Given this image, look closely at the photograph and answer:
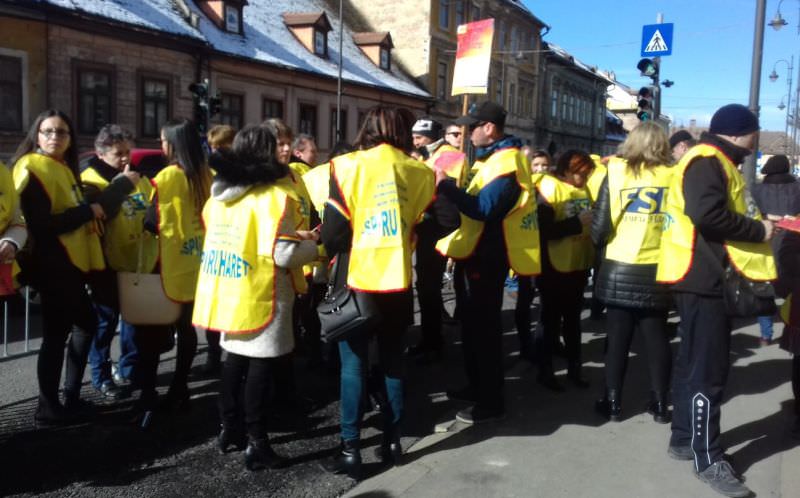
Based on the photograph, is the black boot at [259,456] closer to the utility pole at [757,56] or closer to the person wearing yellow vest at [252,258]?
the person wearing yellow vest at [252,258]

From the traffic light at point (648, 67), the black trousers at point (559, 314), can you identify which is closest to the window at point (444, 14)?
the traffic light at point (648, 67)

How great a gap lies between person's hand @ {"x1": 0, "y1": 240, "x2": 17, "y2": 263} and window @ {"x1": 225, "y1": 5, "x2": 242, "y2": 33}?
19.3 m

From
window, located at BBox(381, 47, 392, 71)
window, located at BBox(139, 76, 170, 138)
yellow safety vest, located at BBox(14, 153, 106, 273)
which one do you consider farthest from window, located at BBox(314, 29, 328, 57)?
yellow safety vest, located at BBox(14, 153, 106, 273)

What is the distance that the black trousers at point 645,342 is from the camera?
442 centimetres

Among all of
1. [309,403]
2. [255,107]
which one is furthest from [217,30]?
[309,403]

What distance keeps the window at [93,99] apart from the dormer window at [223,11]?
201 inches

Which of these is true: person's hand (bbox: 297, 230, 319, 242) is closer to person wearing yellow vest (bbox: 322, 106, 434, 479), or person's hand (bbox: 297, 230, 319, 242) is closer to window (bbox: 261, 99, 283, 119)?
person wearing yellow vest (bbox: 322, 106, 434, 479)

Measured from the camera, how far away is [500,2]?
37750mm

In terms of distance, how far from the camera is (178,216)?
4168 mm

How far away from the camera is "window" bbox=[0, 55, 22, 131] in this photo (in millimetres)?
15016

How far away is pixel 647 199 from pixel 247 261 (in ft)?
8.20

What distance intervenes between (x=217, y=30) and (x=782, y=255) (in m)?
19.6

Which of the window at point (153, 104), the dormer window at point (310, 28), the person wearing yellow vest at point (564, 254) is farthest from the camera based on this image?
the dormer window at point (310, 28)

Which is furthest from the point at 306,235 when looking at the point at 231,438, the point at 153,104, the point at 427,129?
the point at 153,104
